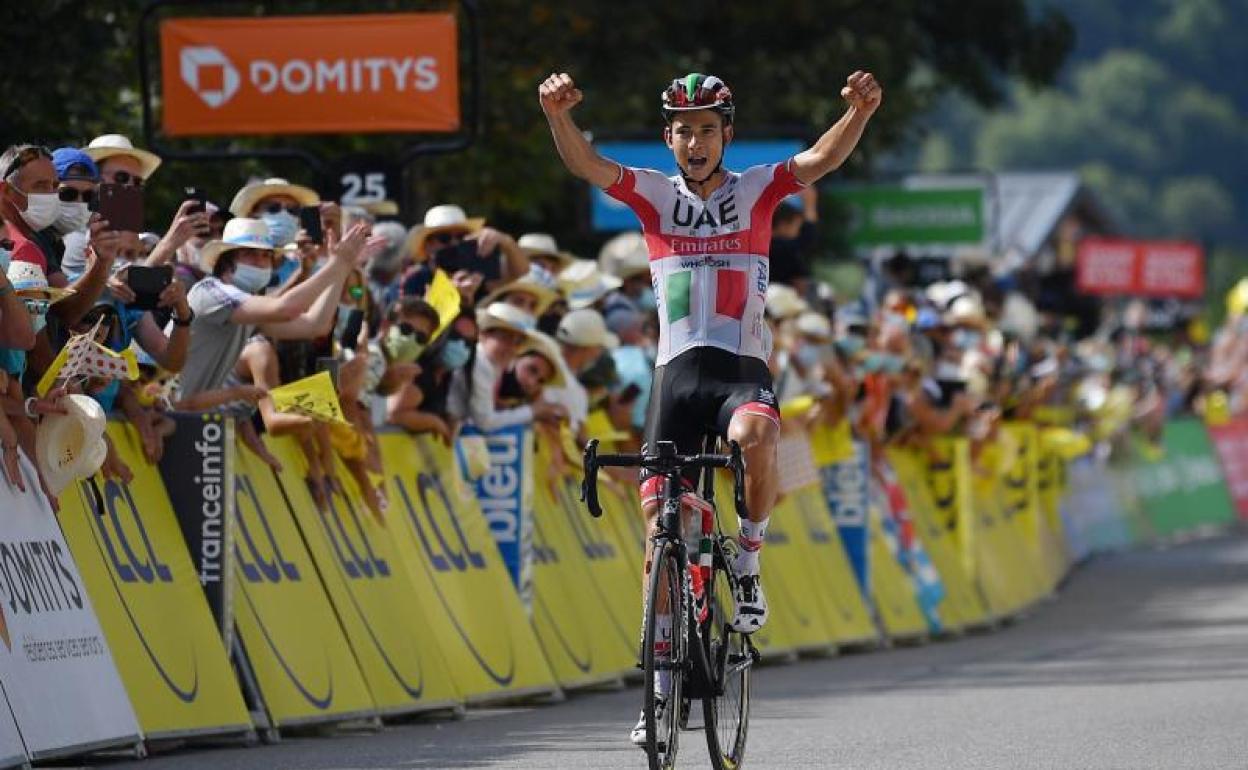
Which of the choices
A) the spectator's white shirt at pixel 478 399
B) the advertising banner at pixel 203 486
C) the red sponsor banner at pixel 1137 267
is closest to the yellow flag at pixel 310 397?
the advertising banner at pixel 203 486

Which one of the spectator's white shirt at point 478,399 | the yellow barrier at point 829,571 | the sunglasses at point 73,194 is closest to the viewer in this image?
the sunglasses at point 73,194

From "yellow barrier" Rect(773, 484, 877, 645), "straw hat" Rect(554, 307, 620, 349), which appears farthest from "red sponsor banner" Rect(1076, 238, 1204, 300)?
"straw hat" Rect(554, 307, 620, 349)

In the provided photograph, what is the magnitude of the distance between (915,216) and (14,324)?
67.8 feet

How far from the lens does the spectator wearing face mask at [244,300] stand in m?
13.3

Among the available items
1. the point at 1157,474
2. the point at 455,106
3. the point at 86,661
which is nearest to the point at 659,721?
the point at 86,661

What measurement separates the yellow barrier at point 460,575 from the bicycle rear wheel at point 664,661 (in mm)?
4023

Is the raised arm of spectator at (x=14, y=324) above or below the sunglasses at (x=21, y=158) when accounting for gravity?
below

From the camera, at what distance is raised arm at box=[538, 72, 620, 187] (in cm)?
1076

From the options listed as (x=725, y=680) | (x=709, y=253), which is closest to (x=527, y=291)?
(x=709, y=253)

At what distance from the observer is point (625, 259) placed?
64.3 ft

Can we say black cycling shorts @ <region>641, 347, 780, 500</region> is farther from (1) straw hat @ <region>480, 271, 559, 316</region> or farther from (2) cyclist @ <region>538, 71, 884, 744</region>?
(1) straw hat @ <region>480, 271, 559, 316</region>

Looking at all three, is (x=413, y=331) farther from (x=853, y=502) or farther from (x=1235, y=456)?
(x=1235, y=456)

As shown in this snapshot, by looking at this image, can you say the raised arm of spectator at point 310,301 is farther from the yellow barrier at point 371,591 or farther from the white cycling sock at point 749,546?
the white cycling sock at point 749,546

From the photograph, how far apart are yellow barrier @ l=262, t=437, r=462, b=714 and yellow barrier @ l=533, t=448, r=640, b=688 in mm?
1445
